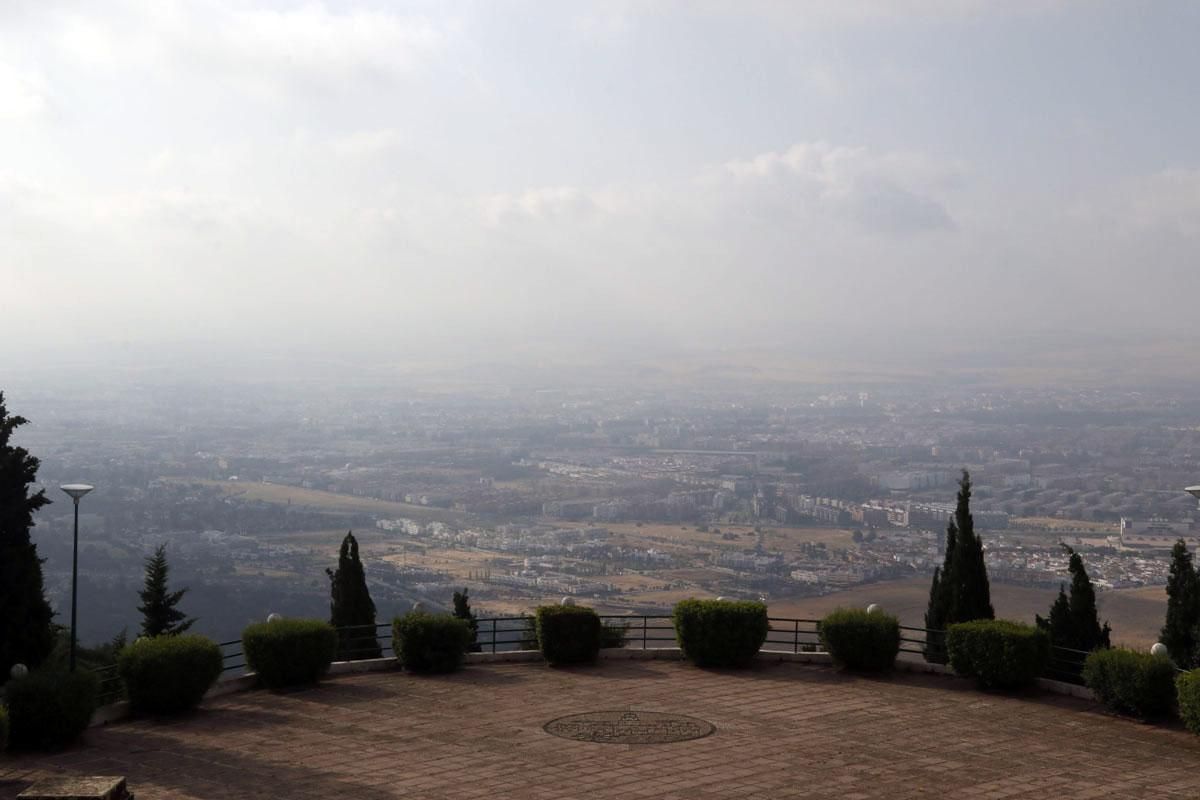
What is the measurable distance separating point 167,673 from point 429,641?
383 cm

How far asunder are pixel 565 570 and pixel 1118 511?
33096mm

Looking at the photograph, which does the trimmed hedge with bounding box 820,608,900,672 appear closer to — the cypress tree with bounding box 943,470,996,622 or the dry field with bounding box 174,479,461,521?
the cypress tree with bounding box 943,470,996,622

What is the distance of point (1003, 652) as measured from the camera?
52.9 feet

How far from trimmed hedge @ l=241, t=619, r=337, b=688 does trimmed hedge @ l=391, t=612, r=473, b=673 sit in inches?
44.0

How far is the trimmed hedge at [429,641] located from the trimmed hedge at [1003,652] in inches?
279

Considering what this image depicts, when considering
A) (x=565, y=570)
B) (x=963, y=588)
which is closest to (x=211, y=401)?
(x=565, y=570)

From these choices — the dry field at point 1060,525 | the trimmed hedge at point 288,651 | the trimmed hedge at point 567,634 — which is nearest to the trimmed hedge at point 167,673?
the trimmed hedge at point 288,651

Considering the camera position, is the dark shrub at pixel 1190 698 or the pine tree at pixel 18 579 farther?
Answer: the pine tree at pixel 18 579

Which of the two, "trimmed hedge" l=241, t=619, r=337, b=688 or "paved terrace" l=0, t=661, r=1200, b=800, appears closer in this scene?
"paved terrace" l=0, t=661, r=1200, b=800

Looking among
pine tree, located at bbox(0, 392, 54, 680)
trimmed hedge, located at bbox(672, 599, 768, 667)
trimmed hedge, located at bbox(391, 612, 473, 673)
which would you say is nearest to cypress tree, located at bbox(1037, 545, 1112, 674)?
trimmed hedge, located at bbox(672, 599, 768, 667)

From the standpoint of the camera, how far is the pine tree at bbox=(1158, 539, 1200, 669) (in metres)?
18.0

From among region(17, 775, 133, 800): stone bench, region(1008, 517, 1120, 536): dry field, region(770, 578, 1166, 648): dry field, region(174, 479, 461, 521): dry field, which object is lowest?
region(770, 578, 1166, 648): dry field

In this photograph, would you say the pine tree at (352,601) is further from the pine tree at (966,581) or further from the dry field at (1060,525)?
the dry field at (1060,525)

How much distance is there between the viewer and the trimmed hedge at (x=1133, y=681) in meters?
14.4
